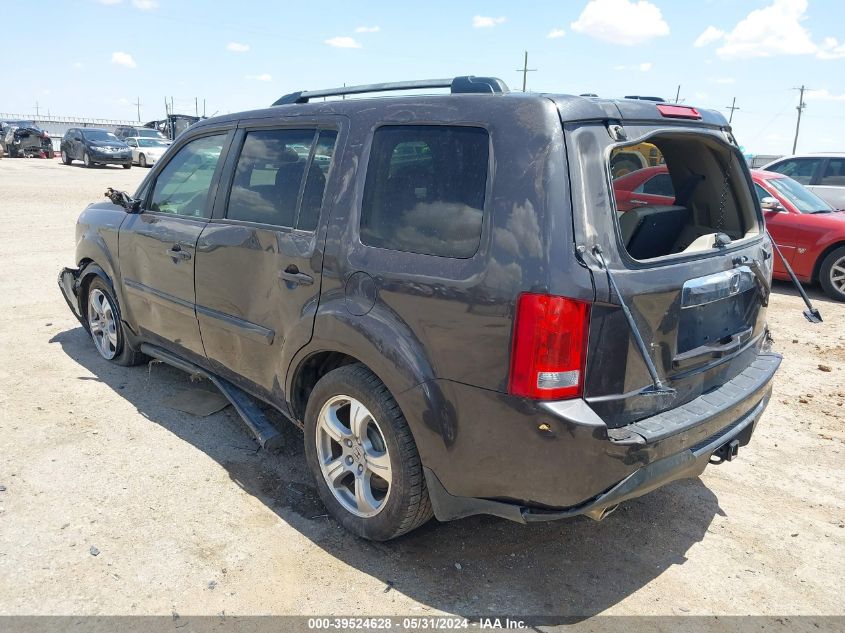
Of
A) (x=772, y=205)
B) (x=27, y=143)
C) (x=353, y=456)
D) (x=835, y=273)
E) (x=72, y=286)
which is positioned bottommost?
(x=835, y=273)

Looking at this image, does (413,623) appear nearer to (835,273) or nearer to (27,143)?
(835,273)

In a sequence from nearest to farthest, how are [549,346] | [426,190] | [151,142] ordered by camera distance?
[549,346] < [426,190] < [151,142]

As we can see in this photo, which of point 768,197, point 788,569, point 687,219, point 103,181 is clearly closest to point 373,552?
point 788,569

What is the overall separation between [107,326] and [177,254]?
1572mm

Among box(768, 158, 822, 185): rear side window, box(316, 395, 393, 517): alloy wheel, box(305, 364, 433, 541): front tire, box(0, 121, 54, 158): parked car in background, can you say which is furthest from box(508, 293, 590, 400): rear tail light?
A: box(0, 121, 54, 158): parked car in background

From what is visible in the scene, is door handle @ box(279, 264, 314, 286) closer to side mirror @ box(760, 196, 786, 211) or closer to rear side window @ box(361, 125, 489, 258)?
rear side window @ box(361, 125, 489, 258)

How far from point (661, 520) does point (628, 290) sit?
5.22 feet

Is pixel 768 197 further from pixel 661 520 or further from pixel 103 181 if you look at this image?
pixel 103 181

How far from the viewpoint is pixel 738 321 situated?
3137 millimetres

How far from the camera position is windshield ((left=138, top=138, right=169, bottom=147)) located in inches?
1157

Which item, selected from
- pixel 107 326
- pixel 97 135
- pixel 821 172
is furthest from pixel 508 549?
pixel 97 135

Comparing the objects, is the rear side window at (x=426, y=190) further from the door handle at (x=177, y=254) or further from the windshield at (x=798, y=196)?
the windshield at (x=798, y=196)

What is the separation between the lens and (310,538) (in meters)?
3.20

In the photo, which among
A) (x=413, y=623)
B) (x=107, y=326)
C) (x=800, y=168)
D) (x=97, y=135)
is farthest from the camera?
(x=97, y=135)
